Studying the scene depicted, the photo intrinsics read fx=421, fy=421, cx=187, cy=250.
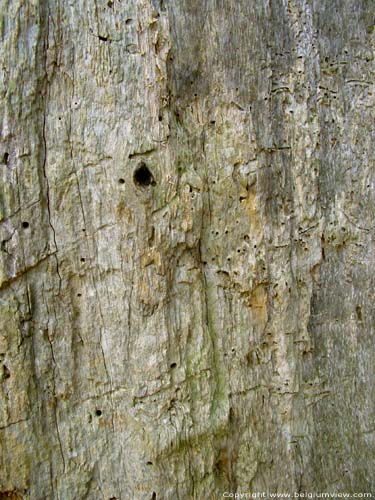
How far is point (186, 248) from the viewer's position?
1.84 meters

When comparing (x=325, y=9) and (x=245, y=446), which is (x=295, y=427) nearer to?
(x=245, y=446)

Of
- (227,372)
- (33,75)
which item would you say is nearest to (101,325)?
(227,372)

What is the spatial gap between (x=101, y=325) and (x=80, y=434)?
0.47 metres

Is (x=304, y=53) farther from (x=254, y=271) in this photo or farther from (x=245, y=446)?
(x=245, y=446)

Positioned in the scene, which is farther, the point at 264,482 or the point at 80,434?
the point at 264,482

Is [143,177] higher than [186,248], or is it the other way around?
[143,177]

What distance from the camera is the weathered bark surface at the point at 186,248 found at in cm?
168

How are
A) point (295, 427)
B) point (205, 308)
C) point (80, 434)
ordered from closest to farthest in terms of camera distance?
point (80, 434) → point (205, 308) → point (295, 427)

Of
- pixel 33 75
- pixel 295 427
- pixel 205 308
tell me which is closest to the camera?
pixel 33 75

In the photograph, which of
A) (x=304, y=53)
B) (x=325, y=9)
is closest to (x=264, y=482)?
(x=304, y=53)

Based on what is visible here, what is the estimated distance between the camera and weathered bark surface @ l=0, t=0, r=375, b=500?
1685mm

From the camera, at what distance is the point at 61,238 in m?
1.72

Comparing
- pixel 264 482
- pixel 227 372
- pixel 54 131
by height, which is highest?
pixel 54 131

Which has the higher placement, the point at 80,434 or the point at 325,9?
the point at 325,9
